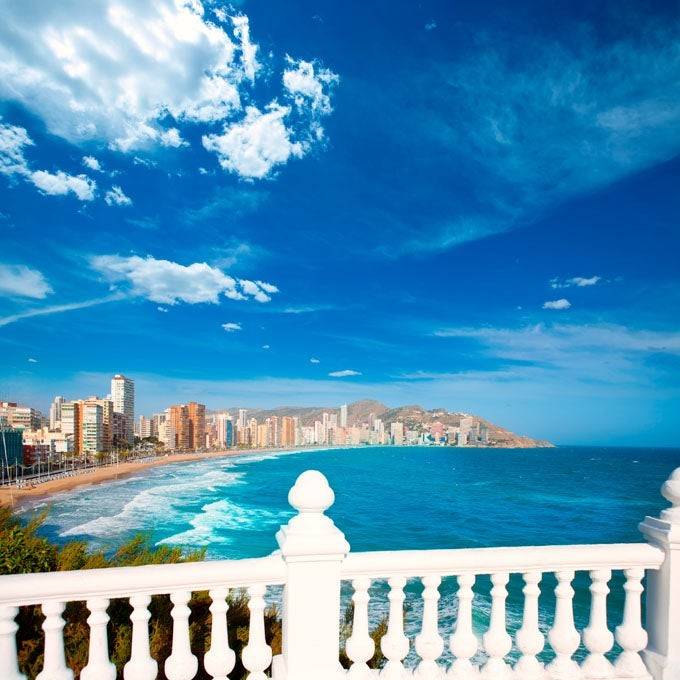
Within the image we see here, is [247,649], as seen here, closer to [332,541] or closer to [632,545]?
[332,541]

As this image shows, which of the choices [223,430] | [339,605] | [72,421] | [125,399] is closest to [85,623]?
[339,605]

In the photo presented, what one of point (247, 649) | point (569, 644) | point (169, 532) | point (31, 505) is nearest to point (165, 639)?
point (247, 649)

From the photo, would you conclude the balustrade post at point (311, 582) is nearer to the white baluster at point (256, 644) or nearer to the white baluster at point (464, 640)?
the white baluster at point (256, 644)

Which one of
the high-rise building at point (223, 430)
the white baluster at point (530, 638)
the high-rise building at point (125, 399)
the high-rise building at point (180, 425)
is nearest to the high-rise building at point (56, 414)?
the high-rise building at point (125, 399)

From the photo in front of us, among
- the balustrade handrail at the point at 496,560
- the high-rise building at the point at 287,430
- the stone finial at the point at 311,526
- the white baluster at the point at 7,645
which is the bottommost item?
the high-rise building at the point at 287,430

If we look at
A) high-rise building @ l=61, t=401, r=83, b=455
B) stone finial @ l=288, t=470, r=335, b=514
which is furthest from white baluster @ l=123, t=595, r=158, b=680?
high-rise building @ l=61, t=401, r=83, b=455

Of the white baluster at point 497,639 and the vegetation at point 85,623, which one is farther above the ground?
the white baluster at point 497,639
